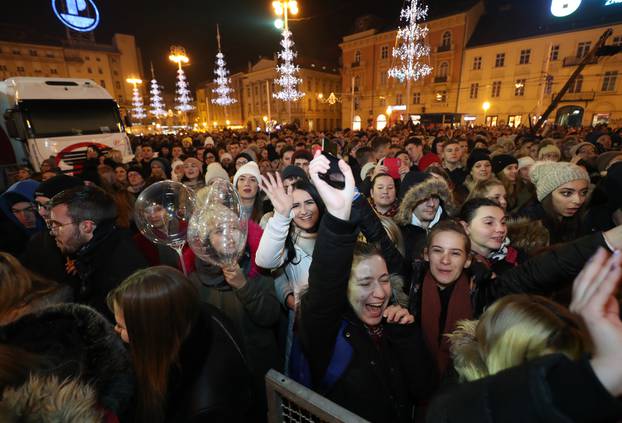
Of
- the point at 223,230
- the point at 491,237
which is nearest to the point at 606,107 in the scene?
the point at 491,237

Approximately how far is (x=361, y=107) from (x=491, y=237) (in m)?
48.1

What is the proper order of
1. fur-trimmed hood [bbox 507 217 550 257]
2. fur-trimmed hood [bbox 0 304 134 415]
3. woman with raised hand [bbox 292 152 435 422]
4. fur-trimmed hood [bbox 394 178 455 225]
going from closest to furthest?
fur-trimmed hood [bbox 0 304 134 415]
woman with raised hand [bbox 292 152 435 422]
fur-trimmed hood [bbox 507 217 550 257]
fur-trimmed hood [bbox 394 178 455 225]

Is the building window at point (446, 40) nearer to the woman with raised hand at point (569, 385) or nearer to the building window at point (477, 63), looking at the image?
the building window at point (477, 63)

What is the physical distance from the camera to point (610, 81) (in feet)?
91.8

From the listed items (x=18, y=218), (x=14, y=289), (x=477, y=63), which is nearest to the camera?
(x=14, y=289)

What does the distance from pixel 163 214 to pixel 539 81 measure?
4144cm

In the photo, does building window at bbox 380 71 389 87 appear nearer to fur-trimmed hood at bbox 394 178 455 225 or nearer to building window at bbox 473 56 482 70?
building window at bbox 473 56 482 70

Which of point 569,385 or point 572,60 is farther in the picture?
point 572,60

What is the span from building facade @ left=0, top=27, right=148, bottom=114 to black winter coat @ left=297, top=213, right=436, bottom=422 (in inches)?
2205

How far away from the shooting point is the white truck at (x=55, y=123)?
27.7 ft

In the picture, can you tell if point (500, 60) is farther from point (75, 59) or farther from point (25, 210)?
point (75, 59)

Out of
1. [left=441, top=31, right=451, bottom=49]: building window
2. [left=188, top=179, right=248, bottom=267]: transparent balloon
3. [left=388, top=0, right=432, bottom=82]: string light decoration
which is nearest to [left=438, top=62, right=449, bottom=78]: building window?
[left=441, top=31, right=451, bottom=49]: building window

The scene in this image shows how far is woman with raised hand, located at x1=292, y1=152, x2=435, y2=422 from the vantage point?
55.4 inches

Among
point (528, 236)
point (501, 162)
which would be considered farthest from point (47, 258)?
point (501, 162)
